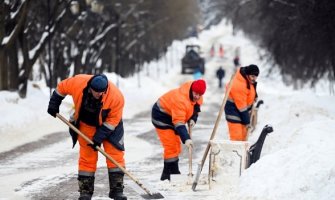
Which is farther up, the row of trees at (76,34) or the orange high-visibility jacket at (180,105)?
the row of trees at (76,34)

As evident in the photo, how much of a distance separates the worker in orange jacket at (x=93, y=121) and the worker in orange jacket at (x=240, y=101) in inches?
124

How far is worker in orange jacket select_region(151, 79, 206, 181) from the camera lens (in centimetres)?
938

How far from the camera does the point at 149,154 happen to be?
44.5ft

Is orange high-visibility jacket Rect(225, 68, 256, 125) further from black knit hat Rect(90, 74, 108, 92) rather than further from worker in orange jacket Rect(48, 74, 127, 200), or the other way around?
black knit hat Rect(90, 74, 108, 92)

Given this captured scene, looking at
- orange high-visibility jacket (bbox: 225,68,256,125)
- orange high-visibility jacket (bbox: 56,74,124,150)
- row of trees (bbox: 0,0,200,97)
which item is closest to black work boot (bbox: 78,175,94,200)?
orange high-visibility jacket (bbox: 56,74,124,150)

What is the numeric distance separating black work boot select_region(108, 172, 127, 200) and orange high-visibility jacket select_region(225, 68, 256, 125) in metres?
3.11

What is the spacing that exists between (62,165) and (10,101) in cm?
945

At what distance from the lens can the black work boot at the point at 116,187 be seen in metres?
8.05

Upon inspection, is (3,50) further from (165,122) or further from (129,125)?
(165,122)

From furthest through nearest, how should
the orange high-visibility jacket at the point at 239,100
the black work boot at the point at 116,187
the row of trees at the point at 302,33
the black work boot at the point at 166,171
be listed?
the row of trees at the point at 302,33, the orange high-visibility jacket at the point at 239,100, the black work boot at the point at 166,171, the black work boot at the point at 116,187

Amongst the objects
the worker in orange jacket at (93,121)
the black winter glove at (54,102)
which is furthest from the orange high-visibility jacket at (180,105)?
the black winter glove at (54,102)

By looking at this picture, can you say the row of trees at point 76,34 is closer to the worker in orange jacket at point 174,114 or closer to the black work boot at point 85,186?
the worker in orange jacket at point 174,114

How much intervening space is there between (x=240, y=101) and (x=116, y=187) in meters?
3.26

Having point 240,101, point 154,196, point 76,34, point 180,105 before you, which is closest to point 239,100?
point 240,101
